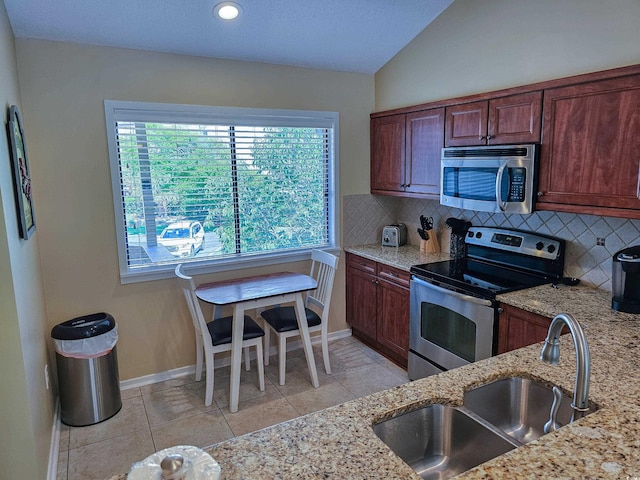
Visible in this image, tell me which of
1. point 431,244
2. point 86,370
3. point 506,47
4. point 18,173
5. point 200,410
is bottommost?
point 200,410

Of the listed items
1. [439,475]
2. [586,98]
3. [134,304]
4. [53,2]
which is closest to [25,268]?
[134,304]

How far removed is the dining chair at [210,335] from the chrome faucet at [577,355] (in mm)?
2122

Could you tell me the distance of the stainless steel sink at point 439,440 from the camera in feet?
4.51

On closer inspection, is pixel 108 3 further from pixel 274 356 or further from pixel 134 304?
pixel 274 356

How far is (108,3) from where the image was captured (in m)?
2.58

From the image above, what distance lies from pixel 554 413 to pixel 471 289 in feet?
4.09

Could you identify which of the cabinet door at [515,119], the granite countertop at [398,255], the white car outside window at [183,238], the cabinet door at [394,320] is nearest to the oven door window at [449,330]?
the cabinet door at [394,320]

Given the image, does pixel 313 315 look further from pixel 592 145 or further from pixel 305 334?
pixel 592 145

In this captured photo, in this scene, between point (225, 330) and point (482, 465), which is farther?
point (225, 330)

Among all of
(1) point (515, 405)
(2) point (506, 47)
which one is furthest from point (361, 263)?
(1) point (515, 405)

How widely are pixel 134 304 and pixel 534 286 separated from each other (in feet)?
8.95

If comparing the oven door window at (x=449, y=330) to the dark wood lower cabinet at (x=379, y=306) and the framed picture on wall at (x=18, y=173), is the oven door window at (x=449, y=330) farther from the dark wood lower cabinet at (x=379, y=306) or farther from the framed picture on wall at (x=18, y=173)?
the framed picture on wall at (x=18, y=173)

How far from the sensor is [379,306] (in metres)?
3.66

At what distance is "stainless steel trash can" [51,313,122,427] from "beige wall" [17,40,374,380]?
35 cm
